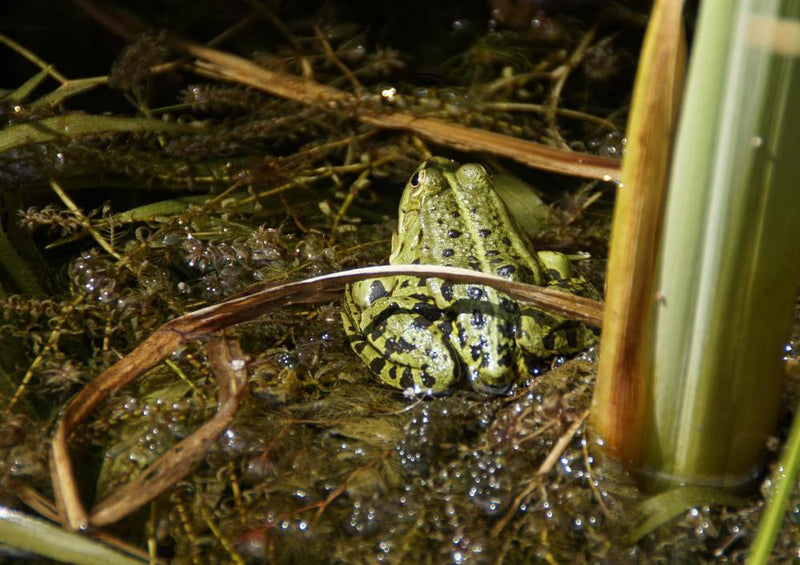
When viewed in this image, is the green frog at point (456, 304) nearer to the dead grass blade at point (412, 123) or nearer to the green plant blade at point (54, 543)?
the dead grass blade at point (412, 123)

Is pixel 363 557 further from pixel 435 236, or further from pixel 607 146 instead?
pixel 607 146

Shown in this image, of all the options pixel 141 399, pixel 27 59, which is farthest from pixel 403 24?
pixel 141 399

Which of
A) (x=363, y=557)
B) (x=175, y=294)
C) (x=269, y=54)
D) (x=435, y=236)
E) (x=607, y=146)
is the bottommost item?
(x=363, y=557)

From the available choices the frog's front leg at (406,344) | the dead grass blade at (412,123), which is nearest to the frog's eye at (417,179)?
the dead grass blade at (412,123)

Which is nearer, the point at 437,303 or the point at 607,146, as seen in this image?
the point at 437,303

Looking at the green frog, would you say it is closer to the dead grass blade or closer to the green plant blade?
the dead grass blade

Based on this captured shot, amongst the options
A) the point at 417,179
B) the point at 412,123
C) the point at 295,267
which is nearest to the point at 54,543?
the point at 295,267
